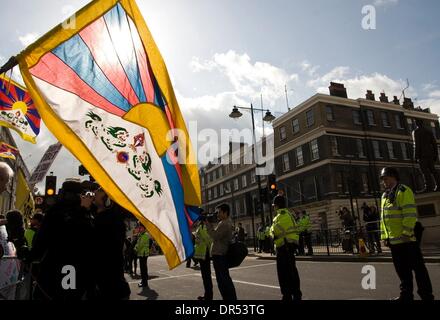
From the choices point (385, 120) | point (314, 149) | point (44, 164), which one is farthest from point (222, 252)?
point (385, 120)

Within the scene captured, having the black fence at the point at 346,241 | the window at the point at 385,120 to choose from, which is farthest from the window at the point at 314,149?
the black fence at the point at 346,241

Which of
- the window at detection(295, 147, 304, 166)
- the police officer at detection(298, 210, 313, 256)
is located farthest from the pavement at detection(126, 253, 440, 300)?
the window at detection(295, 147, 304, 166)

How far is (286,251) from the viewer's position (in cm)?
A: 581

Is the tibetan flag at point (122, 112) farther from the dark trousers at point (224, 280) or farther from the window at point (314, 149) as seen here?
the window at point (314, 149)

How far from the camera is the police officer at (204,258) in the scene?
21.6 ft

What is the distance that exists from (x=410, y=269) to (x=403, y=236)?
0.41 m

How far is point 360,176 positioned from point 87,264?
123ft

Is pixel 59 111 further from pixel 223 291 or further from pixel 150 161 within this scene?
pixel 223 291

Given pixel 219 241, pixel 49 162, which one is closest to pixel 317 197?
pixel 49 162

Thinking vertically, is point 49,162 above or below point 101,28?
above

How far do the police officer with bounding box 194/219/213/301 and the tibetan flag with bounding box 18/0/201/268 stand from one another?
3315 mm

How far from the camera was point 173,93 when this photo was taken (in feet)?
12.9

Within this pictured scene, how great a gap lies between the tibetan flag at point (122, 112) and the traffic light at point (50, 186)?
9345 mm

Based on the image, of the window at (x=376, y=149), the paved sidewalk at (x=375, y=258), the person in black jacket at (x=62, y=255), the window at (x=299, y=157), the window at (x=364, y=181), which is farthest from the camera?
the window at (x=299, y=157)
